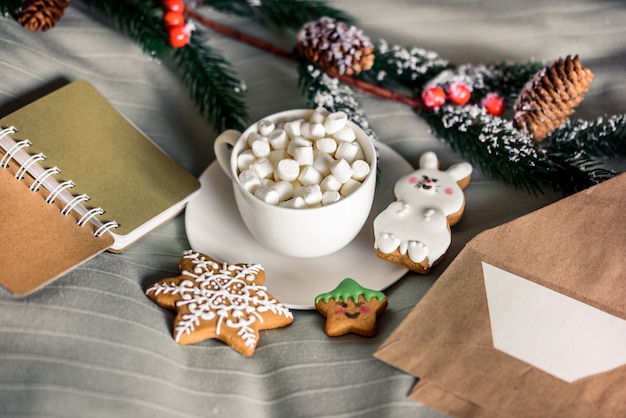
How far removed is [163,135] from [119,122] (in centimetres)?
9

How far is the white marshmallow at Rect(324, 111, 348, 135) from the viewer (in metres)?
0.87

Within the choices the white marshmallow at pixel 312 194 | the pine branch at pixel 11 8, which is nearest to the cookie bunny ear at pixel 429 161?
the white marshmallow at pixel 312 194

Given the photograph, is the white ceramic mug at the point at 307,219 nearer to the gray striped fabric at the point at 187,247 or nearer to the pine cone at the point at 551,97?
the gray striped fabric at the point at 187,247

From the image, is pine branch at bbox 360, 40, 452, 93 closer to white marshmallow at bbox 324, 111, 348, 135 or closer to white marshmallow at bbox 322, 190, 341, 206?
white marshmallow at bbox 324, 111, 348, 135

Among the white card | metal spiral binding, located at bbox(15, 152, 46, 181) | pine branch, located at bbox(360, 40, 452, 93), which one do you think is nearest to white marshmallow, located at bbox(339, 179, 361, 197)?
the white card

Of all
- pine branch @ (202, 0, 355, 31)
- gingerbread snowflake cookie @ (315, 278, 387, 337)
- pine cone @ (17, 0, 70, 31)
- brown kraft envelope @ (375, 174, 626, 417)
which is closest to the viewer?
brown kraft envelope @ (375, 174, 626, 417)

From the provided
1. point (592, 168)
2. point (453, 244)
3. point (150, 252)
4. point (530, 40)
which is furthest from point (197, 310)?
point (530, 40)

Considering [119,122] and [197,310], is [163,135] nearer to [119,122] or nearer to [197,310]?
[119,122]

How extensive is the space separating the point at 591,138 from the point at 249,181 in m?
0.54

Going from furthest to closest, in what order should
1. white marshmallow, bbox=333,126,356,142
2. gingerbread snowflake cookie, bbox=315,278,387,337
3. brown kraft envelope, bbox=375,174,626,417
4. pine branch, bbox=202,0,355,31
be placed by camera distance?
pine branch, bbox=202,0,355,31 < white marshmallow, bbox=333,126,356,142 < gingerbread snowflake cookie, bbox=315,278,387,337 < brown kraft envelope, bbox=375,174,626,417

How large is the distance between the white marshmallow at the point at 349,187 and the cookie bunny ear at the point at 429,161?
0.17 metres

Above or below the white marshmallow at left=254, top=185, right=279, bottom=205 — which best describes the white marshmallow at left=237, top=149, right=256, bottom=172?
above

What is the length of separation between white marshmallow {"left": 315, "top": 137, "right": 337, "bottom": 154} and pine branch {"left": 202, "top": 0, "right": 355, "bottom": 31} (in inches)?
14.6

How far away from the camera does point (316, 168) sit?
85cm
